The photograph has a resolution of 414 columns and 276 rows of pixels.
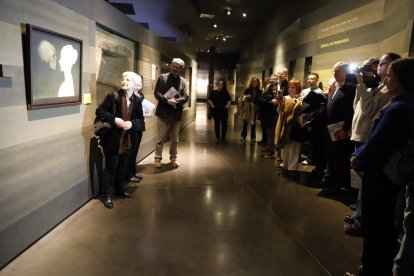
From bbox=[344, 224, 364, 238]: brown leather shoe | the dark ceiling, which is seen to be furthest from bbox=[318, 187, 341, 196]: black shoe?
the dark ceiling

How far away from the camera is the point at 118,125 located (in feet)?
A: 10.7

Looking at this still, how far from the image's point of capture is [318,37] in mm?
6449

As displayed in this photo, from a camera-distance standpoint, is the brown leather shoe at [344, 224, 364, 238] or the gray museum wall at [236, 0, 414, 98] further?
the gray museum wall at [236, 0, 414, 98]

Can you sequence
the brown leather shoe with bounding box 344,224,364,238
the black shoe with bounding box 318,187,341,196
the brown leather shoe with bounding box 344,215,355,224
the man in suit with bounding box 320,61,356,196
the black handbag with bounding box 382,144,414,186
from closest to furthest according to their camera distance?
the black handbag with bounding box 382,144,414,186 → the brown leather shoe with bounding box 344,224,364,238 → the brown leather shoe with bounding box 344,215,355,224 → the man in suit with bounding box 320,61,356,196 → the black shoe with bounding box 318,187,341,196

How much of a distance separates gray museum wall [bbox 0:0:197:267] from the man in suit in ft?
9.11

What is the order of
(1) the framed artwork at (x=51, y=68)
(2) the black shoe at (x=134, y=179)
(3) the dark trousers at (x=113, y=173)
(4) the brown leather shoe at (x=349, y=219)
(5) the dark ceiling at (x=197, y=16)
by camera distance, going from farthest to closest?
(5) the dark ceiling at (x=197, y=16), (2) the black shoe at (x=134, y=179), (3) the dark trousers at (x=113, y=173), (4) the brown leather shoe at (x=349, y=219), (1) the framed artwork at (x=51, y=68)

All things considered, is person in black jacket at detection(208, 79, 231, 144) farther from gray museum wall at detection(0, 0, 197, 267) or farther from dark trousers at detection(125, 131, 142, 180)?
gray museum wall at detection(0, 0, 197, 267)

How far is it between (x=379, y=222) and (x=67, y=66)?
275cm

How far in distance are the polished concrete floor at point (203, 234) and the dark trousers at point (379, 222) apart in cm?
36

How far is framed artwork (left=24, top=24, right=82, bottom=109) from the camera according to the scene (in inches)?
91.4

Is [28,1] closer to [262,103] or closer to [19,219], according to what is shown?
[19,219]

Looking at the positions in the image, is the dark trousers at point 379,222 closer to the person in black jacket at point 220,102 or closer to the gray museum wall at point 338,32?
the gray museum wall at point 338,32

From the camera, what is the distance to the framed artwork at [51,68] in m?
2.32

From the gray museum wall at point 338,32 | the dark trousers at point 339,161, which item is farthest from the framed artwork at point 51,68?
the gray museum wall at point 338,32
